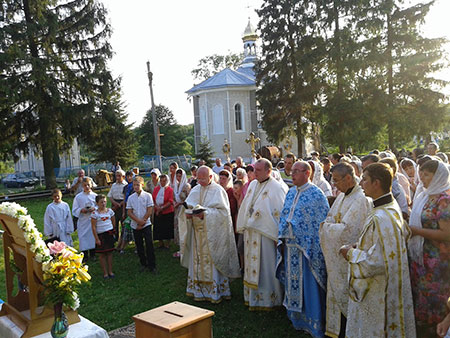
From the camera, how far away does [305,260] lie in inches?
208

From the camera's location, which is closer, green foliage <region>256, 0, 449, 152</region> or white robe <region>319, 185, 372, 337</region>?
white robe <region>319, 185, 372, 337</region>

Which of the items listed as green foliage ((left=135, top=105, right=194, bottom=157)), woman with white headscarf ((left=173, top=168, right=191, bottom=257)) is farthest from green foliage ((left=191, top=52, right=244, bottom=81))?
woman with white headscarf ((left=173, top=168, right=191, bottom=257))

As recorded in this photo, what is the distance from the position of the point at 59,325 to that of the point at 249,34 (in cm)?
5098

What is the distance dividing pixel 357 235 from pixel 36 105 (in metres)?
21.8

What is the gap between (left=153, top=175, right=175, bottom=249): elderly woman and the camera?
32.2 ft

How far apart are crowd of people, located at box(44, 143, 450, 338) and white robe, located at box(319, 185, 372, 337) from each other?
0.04 feet

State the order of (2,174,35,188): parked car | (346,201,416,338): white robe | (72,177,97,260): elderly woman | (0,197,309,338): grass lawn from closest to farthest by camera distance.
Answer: (346,201,416,338): white robe
(0,197,309,338): grass lawn
(72,177,97,260): elderly woman
(2,174,35,188): parked car

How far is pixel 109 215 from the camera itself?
8.43 m

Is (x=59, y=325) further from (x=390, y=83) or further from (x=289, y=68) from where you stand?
(x=289, y=68)

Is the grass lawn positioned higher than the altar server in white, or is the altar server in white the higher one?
the altar server in white

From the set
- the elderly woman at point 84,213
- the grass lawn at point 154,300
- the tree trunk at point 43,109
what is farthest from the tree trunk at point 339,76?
the elderly woman at point 84,213

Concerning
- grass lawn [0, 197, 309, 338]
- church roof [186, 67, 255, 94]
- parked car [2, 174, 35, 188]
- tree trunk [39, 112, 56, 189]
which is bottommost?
grass lawn [0, 197, 309, 338]

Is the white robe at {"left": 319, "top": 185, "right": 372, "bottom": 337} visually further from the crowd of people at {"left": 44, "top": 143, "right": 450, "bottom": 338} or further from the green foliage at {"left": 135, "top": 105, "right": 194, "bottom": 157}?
the green foliage at {"left": 135, "top": 105, "right": 194, "bottom": 157}

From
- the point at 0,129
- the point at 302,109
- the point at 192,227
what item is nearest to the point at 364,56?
the point at 302,109
